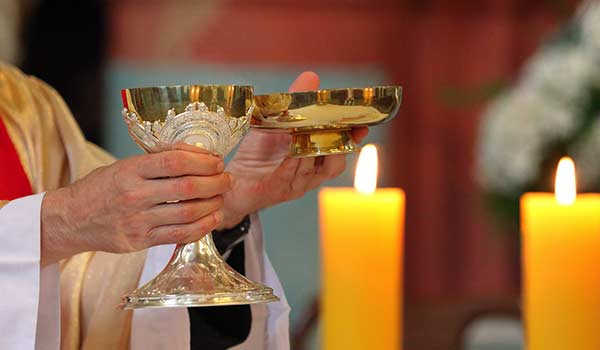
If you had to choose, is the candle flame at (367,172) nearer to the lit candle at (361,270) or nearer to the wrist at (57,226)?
the lit candle at (361,270)

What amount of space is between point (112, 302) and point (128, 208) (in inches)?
15.7

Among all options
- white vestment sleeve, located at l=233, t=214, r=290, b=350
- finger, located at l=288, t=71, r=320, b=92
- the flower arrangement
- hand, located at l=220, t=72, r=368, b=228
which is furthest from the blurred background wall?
finger, located at l=288, t=71, r=320, b=92

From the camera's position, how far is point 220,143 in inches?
41.0

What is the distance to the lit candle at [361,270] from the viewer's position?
105 cm

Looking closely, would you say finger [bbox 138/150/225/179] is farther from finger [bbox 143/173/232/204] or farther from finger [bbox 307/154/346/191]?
finger [bbox 307/154/346/191]

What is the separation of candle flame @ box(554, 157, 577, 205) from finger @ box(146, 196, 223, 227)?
12.3 inches

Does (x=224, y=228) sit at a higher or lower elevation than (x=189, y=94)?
lower

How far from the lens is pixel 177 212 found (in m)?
1.02

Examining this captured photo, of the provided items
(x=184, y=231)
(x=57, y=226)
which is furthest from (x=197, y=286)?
(x=57, y=226)

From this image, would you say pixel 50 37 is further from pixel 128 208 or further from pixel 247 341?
pixel 128 208

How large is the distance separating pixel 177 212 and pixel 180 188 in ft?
0.10

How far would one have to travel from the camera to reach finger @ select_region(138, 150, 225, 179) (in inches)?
39.2

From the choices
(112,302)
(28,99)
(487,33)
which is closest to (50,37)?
(487,33)

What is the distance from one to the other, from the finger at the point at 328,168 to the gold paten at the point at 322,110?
11 centimetres
